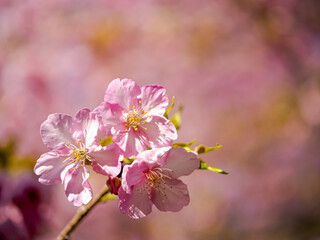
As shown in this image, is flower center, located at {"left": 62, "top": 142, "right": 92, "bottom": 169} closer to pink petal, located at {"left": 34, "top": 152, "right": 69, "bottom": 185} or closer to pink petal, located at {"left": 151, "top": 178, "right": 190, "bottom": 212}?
pink petal, located at {"left": 34, "top": 152, "right": 69, "bottom": 185}

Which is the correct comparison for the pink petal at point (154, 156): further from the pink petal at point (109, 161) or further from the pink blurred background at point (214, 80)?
the pink blurred background at point (214, 80)

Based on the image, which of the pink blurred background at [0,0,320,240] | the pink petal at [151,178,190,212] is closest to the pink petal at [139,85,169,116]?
the pink petal at [151,178,190,212]

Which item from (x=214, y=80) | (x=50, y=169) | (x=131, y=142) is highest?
(x=214, y=80)

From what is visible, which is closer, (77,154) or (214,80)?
(77,154)

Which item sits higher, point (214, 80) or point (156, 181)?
point (214, 80)

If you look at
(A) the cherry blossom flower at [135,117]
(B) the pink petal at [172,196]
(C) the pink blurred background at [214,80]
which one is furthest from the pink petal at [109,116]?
(C) the pink blurred background at [214,80]

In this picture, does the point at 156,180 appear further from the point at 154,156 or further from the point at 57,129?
the point at 57,129

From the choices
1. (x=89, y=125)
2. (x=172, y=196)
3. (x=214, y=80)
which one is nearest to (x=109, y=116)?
(x=89, y=125)
